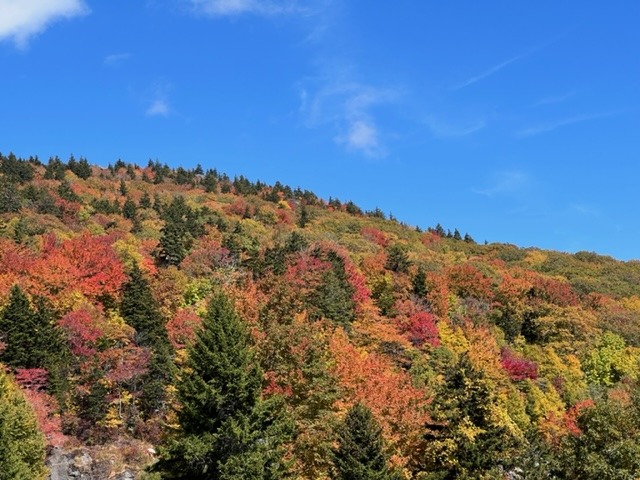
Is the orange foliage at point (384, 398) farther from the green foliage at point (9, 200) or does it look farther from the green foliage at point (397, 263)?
the green foliage at point (9, 200)

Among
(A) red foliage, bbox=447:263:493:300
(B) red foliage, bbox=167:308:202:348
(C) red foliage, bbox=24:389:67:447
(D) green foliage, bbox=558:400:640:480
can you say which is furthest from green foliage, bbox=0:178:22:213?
(D) green foliage, bbox=558:400:640:480

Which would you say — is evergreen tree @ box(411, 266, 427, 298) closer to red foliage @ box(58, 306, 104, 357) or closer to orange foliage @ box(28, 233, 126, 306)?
orange foliage @ box(28, 233, 126, 306)

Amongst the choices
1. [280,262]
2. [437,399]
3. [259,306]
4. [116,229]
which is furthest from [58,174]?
[437,399]

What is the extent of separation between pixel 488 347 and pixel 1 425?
44.5 m

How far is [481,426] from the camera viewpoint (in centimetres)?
2664

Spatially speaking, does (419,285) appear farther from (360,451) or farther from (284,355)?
(360,451)

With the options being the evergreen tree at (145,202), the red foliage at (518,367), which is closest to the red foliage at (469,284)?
the red foliage at (518,367)

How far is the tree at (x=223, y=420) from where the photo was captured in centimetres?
2384

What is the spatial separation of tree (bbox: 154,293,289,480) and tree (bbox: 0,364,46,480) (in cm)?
885

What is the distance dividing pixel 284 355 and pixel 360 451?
10.2m

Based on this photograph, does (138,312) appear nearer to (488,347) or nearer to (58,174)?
(488,347)

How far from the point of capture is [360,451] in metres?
25.4

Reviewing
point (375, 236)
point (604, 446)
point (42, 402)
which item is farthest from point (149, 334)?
point (375, 236)

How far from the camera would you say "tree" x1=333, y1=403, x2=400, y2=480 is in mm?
25062
